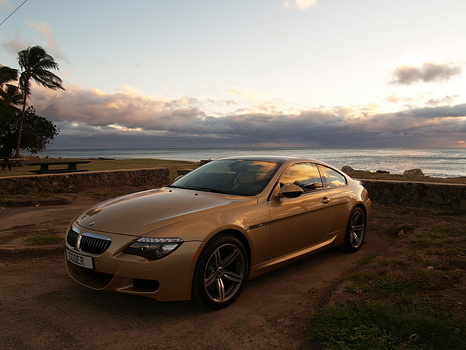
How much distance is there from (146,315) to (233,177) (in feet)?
6.32

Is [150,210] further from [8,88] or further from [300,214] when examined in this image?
[8,88]

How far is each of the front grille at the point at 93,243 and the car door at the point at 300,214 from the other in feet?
5.69

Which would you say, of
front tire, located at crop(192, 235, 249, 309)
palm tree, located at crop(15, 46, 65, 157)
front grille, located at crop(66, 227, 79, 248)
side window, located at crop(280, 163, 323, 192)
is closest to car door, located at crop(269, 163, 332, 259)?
side window, located at crop(280, 163, 323, 192)

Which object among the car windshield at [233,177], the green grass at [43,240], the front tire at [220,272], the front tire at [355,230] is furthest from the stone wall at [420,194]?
the green grass at [43,240]

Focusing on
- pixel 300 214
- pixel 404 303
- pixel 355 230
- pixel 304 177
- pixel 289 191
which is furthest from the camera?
pixel 355 230

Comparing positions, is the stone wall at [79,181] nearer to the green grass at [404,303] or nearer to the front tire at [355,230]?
the front tire at [355,230]

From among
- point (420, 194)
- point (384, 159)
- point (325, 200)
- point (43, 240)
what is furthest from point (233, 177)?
point (384, 159)

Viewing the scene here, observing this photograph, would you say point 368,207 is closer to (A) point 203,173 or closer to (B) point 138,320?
(A) point 203,173

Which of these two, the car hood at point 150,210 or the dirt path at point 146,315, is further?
the car hood at point 150,210

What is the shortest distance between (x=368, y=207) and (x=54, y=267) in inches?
183

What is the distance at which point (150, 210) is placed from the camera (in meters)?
3.75

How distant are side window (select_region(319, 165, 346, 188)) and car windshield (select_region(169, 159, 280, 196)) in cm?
95

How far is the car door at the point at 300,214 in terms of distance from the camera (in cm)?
427

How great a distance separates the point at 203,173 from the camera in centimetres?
515
